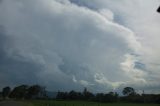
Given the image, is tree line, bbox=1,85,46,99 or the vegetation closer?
the vegetation

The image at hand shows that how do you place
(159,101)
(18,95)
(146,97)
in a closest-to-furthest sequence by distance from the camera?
(159,101) → (146,97) → (18,95)

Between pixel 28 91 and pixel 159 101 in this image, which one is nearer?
pixel 159 101

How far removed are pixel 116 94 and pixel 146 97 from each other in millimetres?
15259

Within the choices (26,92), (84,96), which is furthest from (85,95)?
(26,92)

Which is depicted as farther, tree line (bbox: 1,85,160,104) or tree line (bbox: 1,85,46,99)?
tree line (bbox: 1,85,46,99)

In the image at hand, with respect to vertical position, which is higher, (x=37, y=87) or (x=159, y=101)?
(x=37, y=87)

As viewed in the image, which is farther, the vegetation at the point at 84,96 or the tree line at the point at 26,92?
the tree line at the point at 26,92

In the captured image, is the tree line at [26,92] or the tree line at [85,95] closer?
the tree line at [85,95]

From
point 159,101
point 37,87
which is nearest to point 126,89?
point 37,87

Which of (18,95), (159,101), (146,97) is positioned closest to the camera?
(159,101)

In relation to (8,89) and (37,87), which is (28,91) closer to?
(37,87)

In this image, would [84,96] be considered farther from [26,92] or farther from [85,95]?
[26,92]

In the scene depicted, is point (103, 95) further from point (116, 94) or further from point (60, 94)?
point (60, 94)

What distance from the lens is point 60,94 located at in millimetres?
153750
